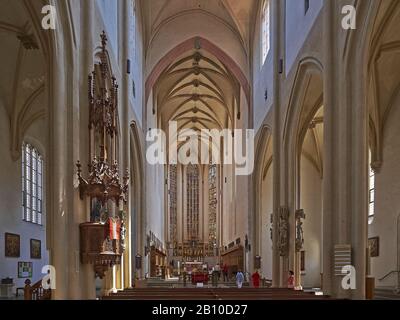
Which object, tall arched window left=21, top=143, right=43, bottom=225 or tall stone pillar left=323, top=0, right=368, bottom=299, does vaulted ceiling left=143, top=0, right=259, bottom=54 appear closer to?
tall arched window left=21, top=143, right=43, bottom=225

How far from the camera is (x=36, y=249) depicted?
2261cm

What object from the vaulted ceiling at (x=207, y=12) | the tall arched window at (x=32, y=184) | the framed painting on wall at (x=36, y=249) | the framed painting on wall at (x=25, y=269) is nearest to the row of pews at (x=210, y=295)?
the framed painting on wall at (x=25, y=269)

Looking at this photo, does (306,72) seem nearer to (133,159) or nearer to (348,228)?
(348,228)

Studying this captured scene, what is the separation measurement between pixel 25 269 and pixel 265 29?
48.0 feet

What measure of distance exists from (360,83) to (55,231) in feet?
22.4

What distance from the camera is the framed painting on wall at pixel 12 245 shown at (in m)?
19.3

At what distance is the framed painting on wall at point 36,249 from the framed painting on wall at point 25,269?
590 millimetres

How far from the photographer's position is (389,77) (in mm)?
18875

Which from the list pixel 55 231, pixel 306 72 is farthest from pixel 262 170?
pixel 55 231

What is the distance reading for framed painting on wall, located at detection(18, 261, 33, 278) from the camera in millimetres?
20544

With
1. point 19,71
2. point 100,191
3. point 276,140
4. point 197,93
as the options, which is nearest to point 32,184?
point 19,71

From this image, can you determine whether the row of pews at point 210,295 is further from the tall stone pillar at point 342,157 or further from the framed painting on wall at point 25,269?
the framed painting on wall at point 25,269

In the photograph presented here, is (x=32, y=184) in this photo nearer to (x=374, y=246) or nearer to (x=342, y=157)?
(x=374, y=246)
